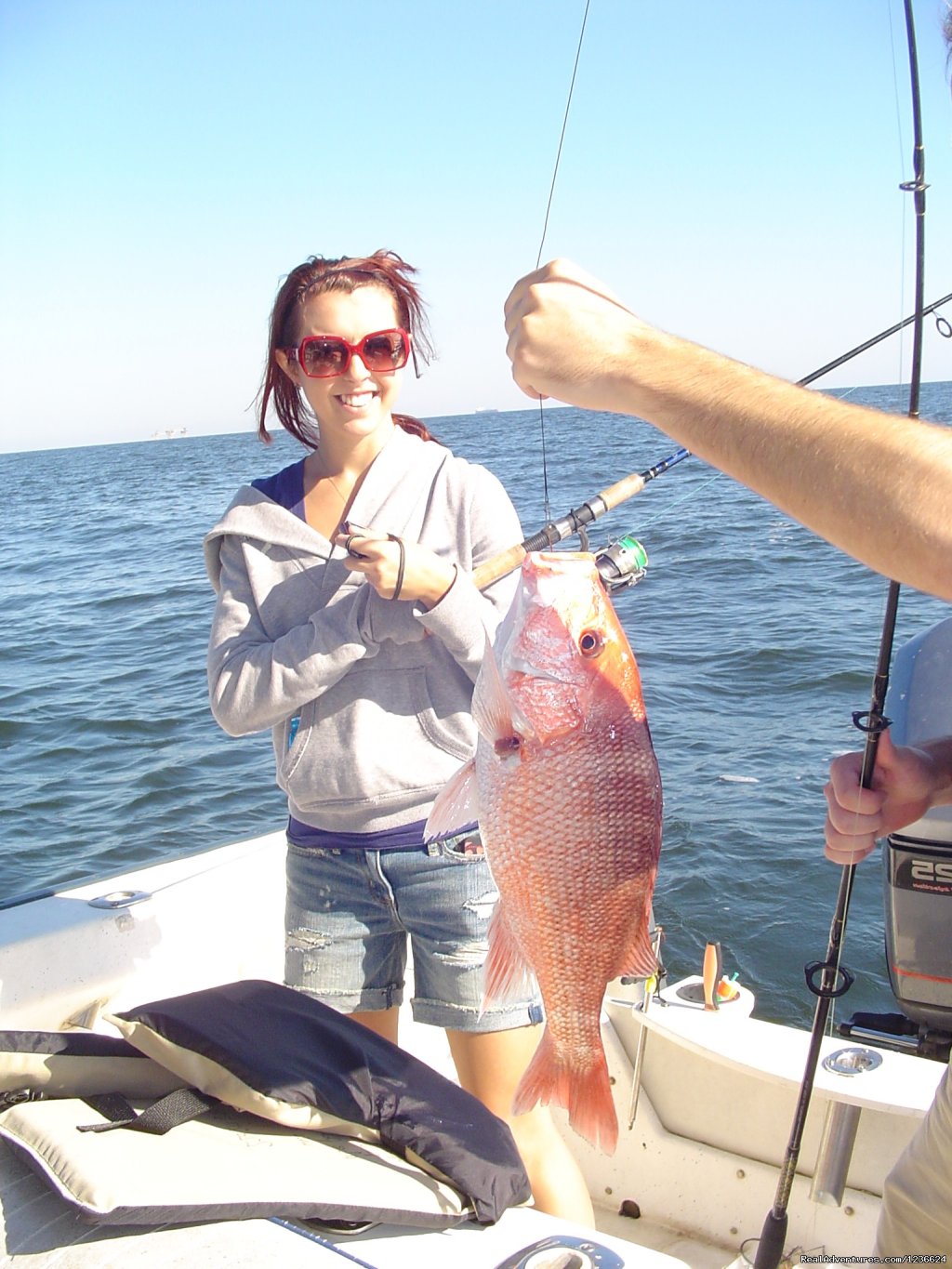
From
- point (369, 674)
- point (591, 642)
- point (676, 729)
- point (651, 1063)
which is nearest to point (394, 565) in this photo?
point (369, 674)

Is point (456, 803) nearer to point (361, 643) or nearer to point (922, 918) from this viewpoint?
point (361, 643)

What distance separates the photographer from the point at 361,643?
2365 millimetres

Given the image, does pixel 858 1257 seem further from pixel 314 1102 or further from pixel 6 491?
pixel 6 491

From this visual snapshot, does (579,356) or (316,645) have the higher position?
(579,356)

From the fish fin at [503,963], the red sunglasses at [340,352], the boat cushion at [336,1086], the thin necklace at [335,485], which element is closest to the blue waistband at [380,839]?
the boat cushion at [336,1086]

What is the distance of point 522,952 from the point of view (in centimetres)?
186

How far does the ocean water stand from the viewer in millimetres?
6801

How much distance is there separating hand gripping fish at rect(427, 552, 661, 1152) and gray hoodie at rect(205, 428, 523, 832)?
472 mm

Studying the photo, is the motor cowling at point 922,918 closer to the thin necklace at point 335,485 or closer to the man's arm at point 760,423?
the thin necklace at point 335,485

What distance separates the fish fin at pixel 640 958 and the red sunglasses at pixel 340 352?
144 cm

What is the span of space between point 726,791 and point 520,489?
1484cm

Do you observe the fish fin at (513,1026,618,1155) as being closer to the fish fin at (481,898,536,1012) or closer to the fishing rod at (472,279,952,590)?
the fish fin at (481,898,536,1012)

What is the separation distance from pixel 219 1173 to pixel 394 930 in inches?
28.8

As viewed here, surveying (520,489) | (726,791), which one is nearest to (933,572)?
(726,791)
